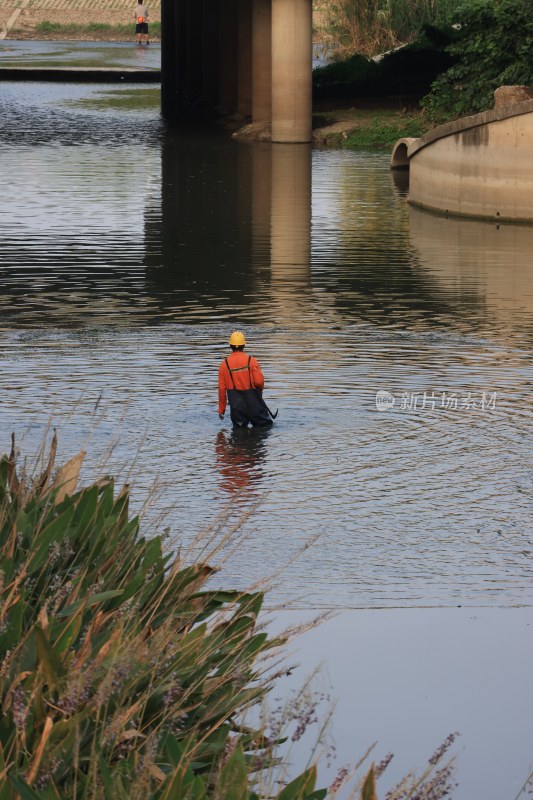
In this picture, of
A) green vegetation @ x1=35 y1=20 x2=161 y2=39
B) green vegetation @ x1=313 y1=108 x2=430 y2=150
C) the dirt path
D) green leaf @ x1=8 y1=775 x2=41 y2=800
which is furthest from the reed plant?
the dirt path

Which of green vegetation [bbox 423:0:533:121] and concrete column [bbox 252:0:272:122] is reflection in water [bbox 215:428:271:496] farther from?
concrete column [bbox 252:0:272:122]

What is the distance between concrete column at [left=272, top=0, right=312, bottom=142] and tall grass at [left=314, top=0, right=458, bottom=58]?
63.9ft

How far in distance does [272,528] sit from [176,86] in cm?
5748

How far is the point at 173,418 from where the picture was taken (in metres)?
17.6

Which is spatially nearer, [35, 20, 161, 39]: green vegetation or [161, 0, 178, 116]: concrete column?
[161, 0, 178, 116]: concrete column

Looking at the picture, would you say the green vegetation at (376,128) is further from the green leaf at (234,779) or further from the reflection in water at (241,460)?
the green leaf at (234,779)

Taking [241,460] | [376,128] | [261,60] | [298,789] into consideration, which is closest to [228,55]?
[261,60]

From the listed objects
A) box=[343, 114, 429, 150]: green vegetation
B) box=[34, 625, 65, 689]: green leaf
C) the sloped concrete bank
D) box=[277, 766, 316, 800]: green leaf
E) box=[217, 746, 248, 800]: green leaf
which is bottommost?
box=[343, 114, 429, 150]: green vegetation

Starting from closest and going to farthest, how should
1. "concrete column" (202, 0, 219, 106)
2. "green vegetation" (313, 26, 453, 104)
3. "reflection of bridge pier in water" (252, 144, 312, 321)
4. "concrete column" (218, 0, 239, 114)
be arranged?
"reflection of bridge pier in water" (252, 144, 312, 321), "green vegetation" (313, 26, 453, 104), "concrete column" (218, 0, 239, 114), "concrete column" (202, 0, 219, 106)

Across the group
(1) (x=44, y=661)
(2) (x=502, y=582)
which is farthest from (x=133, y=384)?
(1) (x=44, y=661)

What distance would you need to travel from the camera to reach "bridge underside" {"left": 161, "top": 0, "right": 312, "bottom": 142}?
48562 mm

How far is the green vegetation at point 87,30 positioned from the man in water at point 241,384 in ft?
306

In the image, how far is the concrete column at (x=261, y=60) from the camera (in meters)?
52.7

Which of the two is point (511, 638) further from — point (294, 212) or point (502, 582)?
point (294, 212)
